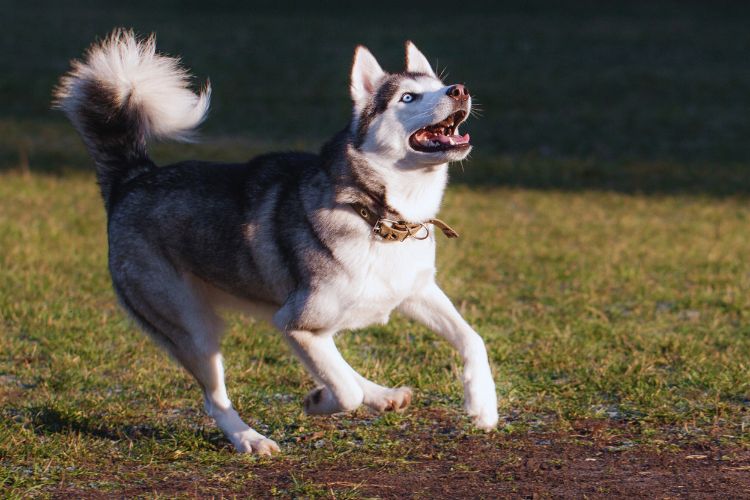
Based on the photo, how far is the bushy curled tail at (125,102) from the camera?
5.15m

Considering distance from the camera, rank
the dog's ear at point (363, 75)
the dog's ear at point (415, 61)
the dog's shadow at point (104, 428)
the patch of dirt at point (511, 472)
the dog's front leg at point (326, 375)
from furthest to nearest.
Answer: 1. the dog's ear at point (415, 61)
2. the dog's shadow at point (104, 428)
3. the dog's ear at point (363, 75)
4. the dog's front leg at point (326, 375)
5. the patch of dirt at point (511, 472)

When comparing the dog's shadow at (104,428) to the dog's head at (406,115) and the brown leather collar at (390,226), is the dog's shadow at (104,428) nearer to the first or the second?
the brown leather collar at (390,226)

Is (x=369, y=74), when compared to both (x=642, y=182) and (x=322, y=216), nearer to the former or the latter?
(x=322, y=216)

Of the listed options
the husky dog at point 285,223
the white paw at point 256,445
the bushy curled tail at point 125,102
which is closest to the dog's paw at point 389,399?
the husky dog at point 285,223

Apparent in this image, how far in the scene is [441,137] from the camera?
456cm

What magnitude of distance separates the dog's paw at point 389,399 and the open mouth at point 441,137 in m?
0.94

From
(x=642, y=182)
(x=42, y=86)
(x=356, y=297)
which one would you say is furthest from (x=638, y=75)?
(x=356, y=297)

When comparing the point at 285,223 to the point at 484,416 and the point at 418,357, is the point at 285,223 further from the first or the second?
the point at 418,357

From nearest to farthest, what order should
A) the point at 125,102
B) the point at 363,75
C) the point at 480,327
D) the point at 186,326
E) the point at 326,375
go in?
the point at 326,375, the point at 363,75, the point at 186,326, the point at 125,102, the point at 480,327

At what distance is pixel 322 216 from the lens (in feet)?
15.1

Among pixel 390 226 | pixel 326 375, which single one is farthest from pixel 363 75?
pixel 326 375

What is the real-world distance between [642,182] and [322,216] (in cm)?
783

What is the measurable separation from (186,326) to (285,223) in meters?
0.61

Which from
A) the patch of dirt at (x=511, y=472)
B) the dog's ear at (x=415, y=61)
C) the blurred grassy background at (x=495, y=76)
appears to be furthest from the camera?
the blurred grassy background at (x=495, y=76)
